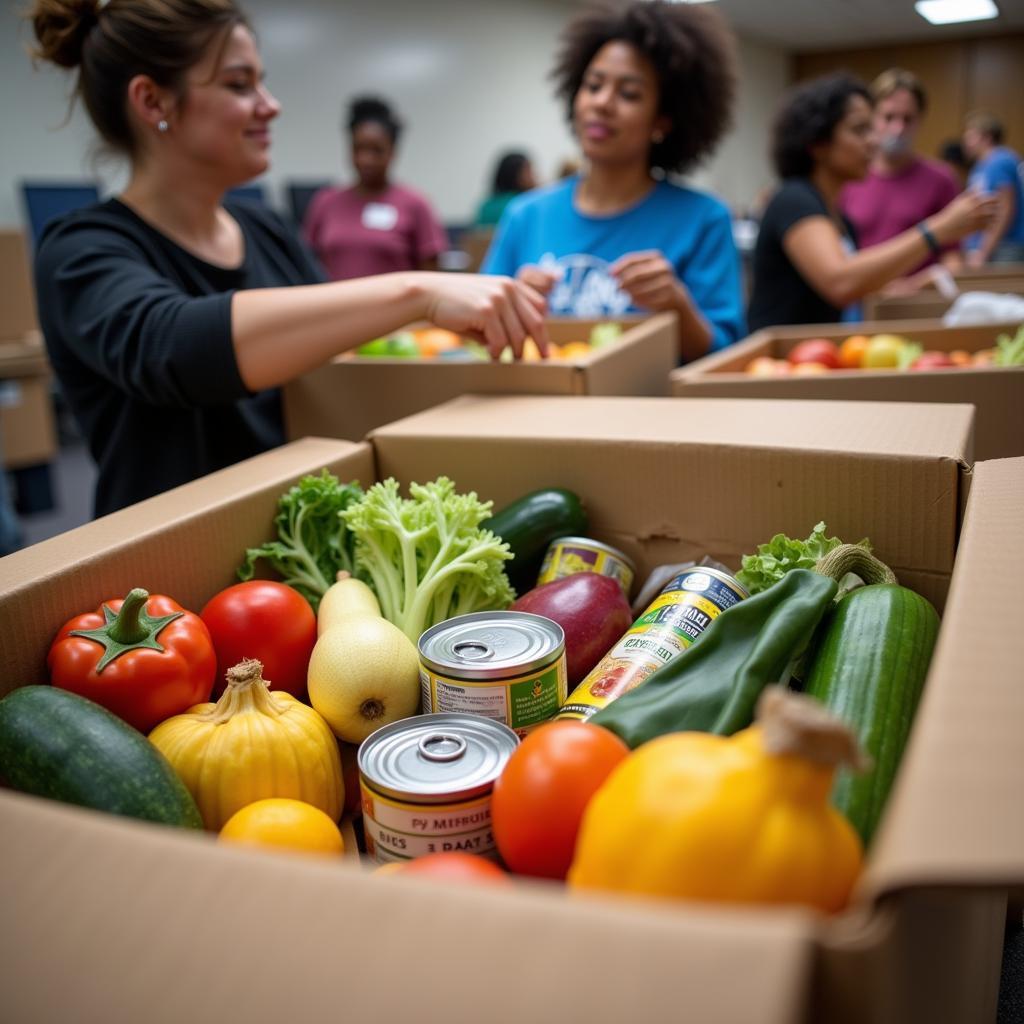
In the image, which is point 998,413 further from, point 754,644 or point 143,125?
point 143,125

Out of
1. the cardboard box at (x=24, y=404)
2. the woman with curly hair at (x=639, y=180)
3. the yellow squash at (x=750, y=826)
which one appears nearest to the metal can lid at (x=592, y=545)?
the yellow squash at (x=750, y=826)

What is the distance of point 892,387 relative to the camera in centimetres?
148

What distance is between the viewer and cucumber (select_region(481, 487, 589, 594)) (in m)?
1.17

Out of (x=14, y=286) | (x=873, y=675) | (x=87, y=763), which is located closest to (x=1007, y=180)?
(x=14, y=286)

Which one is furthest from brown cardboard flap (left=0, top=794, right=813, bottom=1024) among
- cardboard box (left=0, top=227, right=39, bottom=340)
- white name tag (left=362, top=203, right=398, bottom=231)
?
white name tag (left=362, top=203, right=398, bottom=231)

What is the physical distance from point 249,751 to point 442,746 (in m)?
0.18

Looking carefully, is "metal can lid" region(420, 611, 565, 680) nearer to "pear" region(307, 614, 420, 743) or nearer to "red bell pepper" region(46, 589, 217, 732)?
"pear" region(307, 614, 420, 743)

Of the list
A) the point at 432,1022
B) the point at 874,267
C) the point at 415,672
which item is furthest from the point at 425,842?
the point at 874,267

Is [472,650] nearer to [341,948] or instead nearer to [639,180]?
[341,948]

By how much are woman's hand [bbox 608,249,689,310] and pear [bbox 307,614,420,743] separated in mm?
1175

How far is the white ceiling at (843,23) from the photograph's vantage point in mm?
11250

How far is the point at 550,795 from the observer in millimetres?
659

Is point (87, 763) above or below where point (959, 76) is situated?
below

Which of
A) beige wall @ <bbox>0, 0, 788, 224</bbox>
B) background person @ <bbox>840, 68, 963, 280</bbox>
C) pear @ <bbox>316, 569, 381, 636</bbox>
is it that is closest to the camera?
pear @ <bbox>316, 569, 381, 636</bbox>
